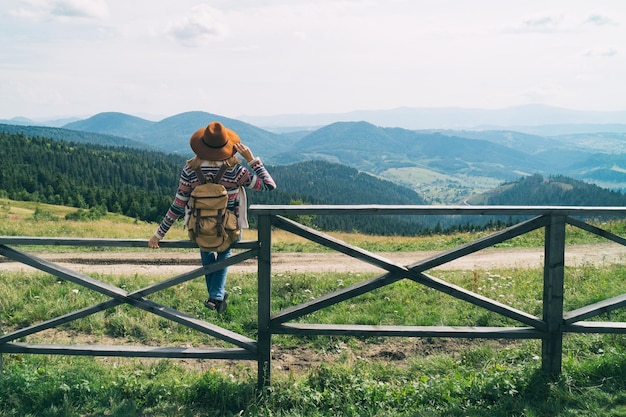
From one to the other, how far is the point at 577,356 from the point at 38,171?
13593cm

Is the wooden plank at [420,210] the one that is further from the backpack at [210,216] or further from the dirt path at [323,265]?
the dirt path at [323,265]

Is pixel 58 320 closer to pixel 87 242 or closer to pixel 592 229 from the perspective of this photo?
pixel 87 242

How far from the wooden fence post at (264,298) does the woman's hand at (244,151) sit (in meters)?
0.65

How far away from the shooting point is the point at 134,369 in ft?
20.4

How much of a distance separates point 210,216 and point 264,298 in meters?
1.06

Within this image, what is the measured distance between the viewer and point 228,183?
18.0 ft

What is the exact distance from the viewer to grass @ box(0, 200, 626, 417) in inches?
205

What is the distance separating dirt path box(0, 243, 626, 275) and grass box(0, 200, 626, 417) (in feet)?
14.4

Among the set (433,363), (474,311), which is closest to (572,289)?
(474,311)

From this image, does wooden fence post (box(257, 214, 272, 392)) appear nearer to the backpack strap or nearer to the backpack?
the backpack

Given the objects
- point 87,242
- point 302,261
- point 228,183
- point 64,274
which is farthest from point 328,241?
point 302,261

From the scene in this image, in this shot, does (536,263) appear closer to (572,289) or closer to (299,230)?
(572,289)

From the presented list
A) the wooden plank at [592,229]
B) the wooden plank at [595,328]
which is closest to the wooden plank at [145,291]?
the wooden plank at [592,229]

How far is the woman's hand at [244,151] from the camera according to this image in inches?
210
